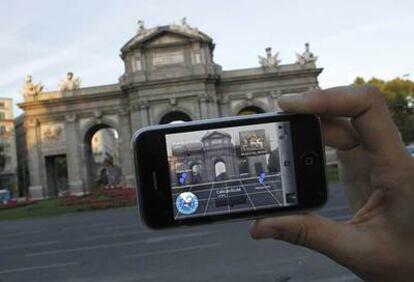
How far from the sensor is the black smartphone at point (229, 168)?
2227 millimetres

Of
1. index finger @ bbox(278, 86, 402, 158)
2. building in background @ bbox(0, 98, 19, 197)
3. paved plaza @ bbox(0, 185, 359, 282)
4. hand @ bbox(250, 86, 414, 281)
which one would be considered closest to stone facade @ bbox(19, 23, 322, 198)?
paved plaza @ bbox(0, 185, 359, 282)

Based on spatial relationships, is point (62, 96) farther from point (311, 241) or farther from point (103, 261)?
point (311, 241)

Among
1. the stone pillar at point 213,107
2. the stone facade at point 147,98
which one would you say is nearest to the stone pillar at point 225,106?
the stone facade at point 147,98

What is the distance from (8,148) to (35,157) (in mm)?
57229

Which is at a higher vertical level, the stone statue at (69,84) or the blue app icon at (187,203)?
the stone statue at (69,84)

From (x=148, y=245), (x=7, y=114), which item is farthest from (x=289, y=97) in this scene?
(x=7, y=114)

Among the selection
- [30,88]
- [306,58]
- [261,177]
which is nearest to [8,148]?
[30,88]

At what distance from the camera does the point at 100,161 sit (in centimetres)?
11512

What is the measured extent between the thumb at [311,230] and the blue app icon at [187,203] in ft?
1.01

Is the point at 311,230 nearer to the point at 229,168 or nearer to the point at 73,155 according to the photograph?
the point at 229,168

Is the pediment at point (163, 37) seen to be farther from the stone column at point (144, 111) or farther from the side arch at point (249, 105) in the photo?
the side arch at point (249, 105)

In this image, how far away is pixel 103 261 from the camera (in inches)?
381

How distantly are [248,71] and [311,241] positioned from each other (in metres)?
48.3

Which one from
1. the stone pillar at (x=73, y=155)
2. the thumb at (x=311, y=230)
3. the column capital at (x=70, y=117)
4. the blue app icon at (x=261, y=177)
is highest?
the column capital at (x=70, y=117)
